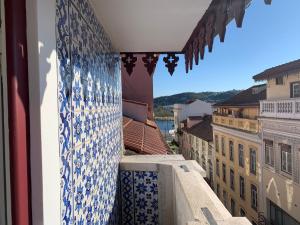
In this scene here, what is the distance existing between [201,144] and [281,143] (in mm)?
11914

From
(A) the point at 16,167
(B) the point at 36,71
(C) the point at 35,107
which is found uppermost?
(B) the point at 36,71

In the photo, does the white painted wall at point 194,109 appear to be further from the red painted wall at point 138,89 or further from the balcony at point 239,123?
the red painted wall at point 138,89

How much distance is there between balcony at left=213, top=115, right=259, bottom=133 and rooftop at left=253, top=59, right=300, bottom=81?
7.25 ft

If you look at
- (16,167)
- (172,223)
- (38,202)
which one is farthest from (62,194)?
(172,223)

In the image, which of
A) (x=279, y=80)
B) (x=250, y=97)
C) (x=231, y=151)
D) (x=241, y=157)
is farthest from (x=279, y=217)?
(x=250, y=97)

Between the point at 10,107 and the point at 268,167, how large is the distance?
13.7 m

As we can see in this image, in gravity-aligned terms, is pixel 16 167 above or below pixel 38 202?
above

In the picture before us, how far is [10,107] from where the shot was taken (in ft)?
2.65

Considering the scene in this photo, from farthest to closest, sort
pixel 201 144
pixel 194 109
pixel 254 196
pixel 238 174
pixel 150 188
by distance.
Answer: pixel 194 109
pixel 201 144
pixel 238 174
pixel 254 196
pixel 150 188

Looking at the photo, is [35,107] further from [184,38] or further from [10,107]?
[184,38]

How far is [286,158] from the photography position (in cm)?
1142

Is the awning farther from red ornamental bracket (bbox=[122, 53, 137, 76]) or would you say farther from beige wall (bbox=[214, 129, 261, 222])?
beige wall (bbox=[214, 129, 261, 222])

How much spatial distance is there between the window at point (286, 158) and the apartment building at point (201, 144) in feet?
29.7

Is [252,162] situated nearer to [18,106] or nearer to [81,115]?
[81,115]
